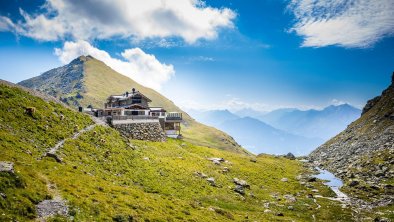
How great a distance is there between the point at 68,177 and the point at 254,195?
40653 millimetres

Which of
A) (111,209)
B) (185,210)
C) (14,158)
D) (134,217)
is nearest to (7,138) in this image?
(14,158)

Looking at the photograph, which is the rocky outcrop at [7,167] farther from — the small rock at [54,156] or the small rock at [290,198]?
the small rock at [290,198]

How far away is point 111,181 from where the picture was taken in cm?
4022

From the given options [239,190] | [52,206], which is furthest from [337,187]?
[52,206]

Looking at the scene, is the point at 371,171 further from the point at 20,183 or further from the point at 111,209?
the point at 20,183

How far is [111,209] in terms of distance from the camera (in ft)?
94.9

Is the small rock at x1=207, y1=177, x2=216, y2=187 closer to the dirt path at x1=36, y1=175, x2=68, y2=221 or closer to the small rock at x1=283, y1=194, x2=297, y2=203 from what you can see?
the small rock at x1=283, y1=194, x2=297, y2=203

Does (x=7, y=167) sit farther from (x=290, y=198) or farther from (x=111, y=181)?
(x=290, y=198)

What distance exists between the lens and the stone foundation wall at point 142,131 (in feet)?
257

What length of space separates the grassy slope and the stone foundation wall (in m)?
7.33

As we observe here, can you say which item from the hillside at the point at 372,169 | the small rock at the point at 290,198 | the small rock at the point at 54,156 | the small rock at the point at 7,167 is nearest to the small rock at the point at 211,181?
the small rock at the point at 290,198

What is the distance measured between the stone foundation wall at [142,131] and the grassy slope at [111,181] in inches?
289

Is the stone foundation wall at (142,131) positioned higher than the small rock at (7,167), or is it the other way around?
the stone foundation wall at (142,131)

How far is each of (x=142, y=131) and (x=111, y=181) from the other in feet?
142
